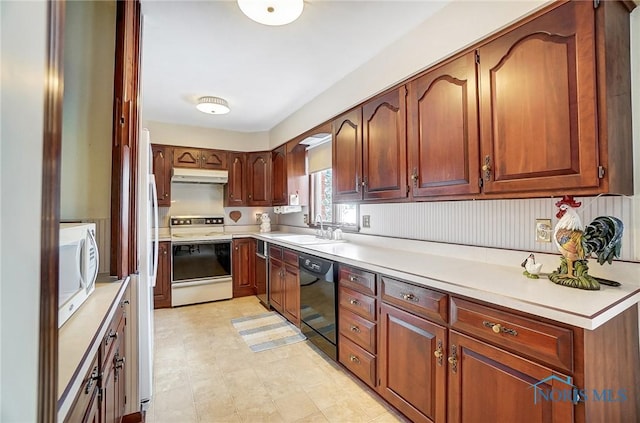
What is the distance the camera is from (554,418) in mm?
1028

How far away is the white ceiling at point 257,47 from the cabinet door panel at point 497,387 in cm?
188

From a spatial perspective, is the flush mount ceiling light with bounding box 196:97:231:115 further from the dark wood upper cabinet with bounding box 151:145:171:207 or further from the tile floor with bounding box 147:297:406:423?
the tile floor with bounding box 147:297:406:423

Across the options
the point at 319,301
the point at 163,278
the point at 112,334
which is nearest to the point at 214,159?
the point at 163,278

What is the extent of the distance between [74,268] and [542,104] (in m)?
2.07

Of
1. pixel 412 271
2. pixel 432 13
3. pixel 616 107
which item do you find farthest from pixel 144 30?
pixel 616 107

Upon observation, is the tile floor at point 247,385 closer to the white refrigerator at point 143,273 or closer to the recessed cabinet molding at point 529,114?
the white refrigerator at point 143,273

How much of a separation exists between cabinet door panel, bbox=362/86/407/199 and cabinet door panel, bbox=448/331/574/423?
1.06 m

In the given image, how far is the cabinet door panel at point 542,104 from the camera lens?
118cm

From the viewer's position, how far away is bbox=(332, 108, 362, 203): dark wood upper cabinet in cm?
246

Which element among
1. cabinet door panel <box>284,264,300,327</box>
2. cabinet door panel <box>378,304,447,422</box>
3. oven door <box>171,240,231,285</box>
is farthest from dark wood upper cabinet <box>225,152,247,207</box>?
cabinet door panel <box>378,304,447,422</box>

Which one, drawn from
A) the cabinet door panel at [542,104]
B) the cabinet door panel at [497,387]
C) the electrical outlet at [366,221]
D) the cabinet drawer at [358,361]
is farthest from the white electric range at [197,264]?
the cabinet door panel at [542,104]

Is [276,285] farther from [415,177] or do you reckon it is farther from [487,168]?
[487,168]

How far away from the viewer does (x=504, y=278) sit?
4.66ft

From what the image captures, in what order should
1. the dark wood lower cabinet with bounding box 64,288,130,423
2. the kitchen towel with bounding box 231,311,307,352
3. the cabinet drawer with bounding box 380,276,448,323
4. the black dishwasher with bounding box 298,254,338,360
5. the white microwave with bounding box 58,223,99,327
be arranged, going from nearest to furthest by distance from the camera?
the dark wood lower cabinet with bounding box 64,288,130,423, the white microwave with bounding box 58,223,99,327, the cabinet drawer with bounding box 380,276,448,323, the black dishwasher with bounding box 298,254,338,360, the kitchen towel with bounding box 231,311,307,352
